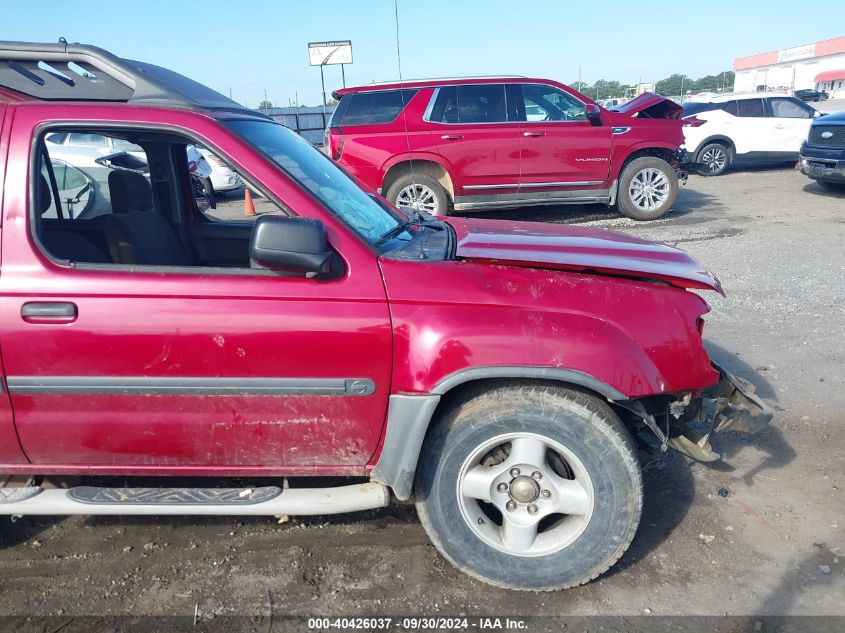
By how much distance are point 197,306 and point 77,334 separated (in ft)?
1.51

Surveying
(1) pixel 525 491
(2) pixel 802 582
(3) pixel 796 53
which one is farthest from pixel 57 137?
(3) pixel 796 53

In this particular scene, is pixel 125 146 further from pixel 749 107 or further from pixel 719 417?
pixel 749 107

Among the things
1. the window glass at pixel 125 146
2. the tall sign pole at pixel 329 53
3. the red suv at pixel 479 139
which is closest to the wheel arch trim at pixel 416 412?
the window glass at pixel 125 146

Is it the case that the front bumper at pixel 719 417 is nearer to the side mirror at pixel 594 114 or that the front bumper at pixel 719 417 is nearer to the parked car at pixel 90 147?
the parked car at pixel 90 147

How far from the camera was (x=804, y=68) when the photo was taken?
2884 inches

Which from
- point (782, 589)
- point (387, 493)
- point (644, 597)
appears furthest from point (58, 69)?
point (782, 589)

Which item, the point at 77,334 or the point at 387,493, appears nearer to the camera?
the point at 77,334

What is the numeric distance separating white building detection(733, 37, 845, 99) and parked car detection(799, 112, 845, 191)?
57.3 m

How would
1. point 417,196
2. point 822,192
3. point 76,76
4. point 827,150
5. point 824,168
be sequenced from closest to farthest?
1. point 76,76
2. point 417,196
3. point 827,150
4. point 824,168
5. point 822,192

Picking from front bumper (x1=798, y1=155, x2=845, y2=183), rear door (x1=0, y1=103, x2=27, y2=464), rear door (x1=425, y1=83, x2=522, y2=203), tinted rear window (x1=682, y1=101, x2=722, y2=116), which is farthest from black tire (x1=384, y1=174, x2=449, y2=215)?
tinted rear window (x1=682, y1=101, x2=722, y2=116)

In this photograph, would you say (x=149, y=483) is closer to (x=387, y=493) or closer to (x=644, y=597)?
(x=387, y=493)

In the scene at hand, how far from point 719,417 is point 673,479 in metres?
0.70

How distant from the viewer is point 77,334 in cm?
237

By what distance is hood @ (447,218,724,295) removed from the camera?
2662 mm
